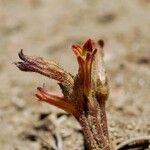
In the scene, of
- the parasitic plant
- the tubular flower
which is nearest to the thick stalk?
the parasitic plant

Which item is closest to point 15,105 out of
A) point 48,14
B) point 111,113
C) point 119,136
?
point 111,113

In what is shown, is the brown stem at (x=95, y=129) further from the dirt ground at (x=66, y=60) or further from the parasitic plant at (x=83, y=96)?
the dirt ground at (x=66, y=60)

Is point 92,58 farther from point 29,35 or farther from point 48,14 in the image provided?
point 48,14

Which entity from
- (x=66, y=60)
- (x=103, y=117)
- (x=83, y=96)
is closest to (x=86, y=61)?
(x=83, y=96)

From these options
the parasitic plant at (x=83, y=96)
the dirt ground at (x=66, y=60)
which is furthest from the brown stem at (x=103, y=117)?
the dirt ground at (x=66, y=60)

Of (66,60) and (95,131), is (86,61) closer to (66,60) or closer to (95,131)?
(95,131)
